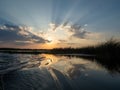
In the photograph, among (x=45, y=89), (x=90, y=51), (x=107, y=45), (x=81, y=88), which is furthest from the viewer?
(x=90, y=51)

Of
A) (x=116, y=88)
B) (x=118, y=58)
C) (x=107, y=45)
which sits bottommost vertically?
(x=116, y=88)

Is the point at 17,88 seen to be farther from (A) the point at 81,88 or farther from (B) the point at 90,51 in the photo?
(B) the point at 90,51

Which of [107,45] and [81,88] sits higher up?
[107,45]

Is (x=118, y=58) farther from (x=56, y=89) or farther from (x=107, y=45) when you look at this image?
(x=56, y=89)

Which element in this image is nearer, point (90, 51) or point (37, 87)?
point (37, 87)

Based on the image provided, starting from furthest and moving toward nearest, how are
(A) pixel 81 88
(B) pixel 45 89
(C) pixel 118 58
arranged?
1. (C) pixel 118 58
2. (A) pixel 81 88
3. (B) pixel 45 89

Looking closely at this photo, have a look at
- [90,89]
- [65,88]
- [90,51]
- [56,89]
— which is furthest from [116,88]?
[90,51]

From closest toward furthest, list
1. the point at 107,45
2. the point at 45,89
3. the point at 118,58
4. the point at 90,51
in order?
the point at 45,89
the point at 118,58
the point at 107,45
the point at 90,51

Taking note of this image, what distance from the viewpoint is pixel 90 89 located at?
280 inches

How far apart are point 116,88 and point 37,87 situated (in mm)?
3946

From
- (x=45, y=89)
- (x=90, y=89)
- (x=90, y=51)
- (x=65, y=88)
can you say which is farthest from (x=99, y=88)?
(x=90, y=51)

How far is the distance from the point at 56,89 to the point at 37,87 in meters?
0.91

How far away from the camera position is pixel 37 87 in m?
7.02

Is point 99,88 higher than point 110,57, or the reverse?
point 110,57
